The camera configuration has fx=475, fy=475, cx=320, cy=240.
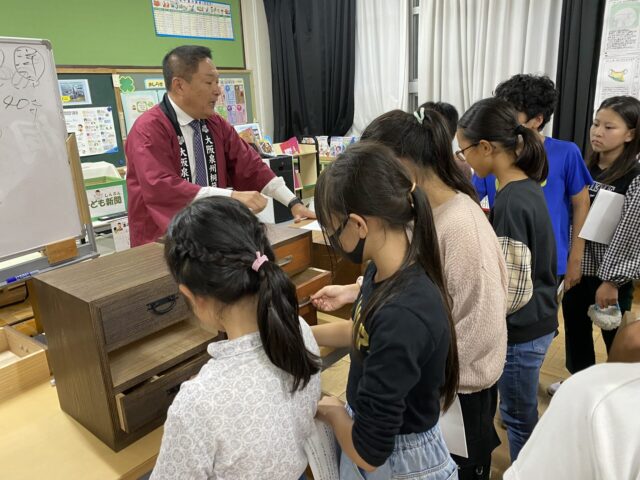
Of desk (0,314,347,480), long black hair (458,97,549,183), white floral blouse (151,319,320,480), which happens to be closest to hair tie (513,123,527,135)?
long black hair (458,97,549,183)

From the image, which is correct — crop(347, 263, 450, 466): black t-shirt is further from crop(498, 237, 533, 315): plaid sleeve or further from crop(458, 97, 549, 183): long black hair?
crop(458, 97, 549, 183): long black hair

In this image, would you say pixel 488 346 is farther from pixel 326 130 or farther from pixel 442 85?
pixel 326 130

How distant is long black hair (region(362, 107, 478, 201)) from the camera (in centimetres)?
105

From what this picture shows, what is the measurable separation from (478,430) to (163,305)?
83cm

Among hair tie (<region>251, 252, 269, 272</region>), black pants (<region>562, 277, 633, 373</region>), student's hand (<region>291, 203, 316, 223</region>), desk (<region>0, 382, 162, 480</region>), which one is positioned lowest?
black pants (<region>562, 277, 633, 373</region>)

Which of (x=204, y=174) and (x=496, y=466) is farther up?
(x=204, y=174)

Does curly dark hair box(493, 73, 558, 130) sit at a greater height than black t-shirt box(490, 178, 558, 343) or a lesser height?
greater

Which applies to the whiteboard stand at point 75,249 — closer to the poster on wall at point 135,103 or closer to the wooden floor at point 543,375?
the wooden floor at point 543,375

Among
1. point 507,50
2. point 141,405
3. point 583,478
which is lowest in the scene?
point 141,405

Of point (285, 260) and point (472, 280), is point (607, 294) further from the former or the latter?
point (285, 260)

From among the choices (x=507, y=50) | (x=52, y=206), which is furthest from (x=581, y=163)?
(x=507, y=50)

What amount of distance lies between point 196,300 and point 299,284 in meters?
0.78

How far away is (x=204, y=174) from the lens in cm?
201

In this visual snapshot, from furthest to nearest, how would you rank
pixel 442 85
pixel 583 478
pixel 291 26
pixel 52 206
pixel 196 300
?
1. pixel 291 26
2. pixel 442 85
3. pixel 52 206
4. pixel 196 300
5. pixel 583 478
